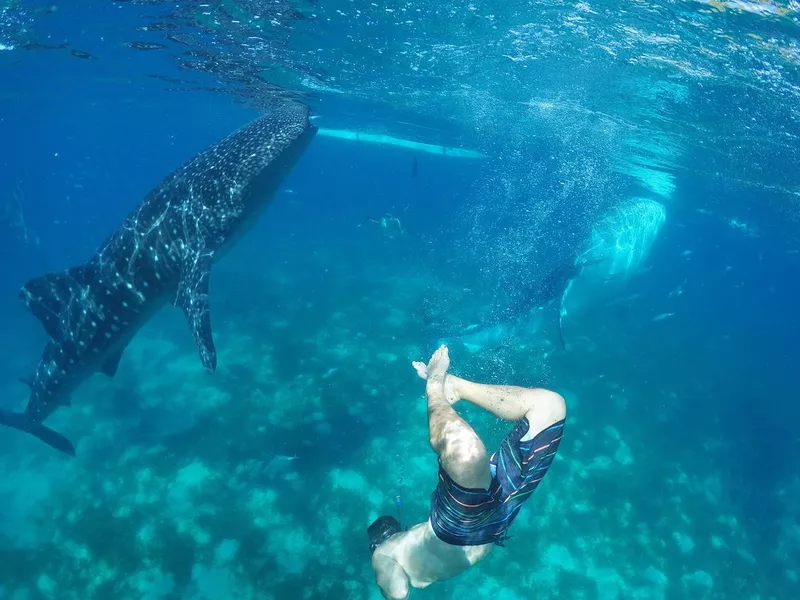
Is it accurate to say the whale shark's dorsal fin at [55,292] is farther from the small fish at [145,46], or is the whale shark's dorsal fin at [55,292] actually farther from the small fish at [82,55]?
the small fish at [82,55]

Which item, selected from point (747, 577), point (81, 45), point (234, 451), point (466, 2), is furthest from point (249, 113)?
point (747, 577)

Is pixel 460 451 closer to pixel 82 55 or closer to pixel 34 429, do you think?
pixel 34 429

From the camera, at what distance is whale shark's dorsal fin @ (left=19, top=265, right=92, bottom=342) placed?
7480mm

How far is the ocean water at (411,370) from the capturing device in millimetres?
8711

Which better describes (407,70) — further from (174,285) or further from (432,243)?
(432,243)

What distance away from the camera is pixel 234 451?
35.0 ft

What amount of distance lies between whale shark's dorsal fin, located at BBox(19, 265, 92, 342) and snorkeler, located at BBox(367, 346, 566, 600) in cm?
654

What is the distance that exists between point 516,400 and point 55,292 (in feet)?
26.3

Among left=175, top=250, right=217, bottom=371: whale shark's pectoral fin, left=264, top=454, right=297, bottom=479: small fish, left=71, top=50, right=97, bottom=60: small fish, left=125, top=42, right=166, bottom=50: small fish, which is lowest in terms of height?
left=264, top=454, right=297, bottom=479: small fish

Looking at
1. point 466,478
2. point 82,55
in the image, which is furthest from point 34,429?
point 82,55

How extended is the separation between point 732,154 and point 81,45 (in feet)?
85.8

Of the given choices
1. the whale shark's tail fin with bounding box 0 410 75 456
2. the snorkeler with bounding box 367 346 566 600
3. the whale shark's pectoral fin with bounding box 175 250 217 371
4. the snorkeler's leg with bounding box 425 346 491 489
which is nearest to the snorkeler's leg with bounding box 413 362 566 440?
the snorkeler with bounding box 367 346 566 600

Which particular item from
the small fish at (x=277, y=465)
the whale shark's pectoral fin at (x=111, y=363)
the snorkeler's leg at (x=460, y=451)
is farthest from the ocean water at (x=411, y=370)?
the snorkeler's leg at (x=460, y=451)

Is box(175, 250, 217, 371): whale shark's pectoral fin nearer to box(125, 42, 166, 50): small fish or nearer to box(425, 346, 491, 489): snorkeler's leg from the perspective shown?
box(425, 346, 491, 489): snorkeler's leg
